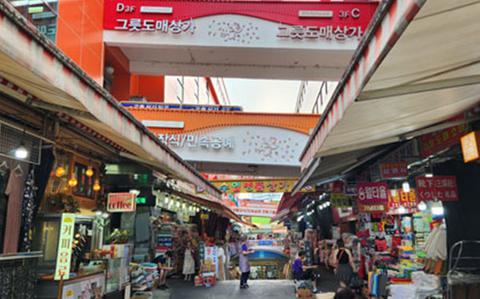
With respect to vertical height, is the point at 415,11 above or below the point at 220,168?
below

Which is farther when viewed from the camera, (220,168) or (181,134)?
(220,168)

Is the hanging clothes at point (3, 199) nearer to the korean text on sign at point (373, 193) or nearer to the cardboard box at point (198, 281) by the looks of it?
the korean text on sign at point (373, 193)

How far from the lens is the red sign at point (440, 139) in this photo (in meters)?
5.78

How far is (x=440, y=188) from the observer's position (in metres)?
6.38

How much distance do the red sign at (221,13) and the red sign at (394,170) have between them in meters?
7.56

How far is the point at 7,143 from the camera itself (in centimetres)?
469

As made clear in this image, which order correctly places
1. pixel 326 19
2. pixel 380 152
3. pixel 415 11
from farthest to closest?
pixel 326 19
pixel 380 152
pixel 415 11

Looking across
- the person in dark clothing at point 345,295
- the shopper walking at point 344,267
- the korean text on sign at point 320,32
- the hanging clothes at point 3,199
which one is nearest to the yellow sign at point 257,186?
the korean text on sign at point 320,32

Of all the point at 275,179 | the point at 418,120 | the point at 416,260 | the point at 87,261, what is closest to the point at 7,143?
the point at 87,261

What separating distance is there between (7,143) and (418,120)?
4.96m

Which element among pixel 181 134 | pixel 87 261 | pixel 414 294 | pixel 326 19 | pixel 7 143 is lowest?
pixel 414 294

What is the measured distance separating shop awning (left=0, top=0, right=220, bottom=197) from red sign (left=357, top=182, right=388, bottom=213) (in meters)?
5.51

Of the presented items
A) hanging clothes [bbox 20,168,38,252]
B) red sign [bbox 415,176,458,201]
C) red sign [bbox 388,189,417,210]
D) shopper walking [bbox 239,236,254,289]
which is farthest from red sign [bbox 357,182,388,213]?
hanging clothes [bbox 20,168,38,252]

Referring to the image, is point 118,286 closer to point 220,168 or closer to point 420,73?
point 420,73
